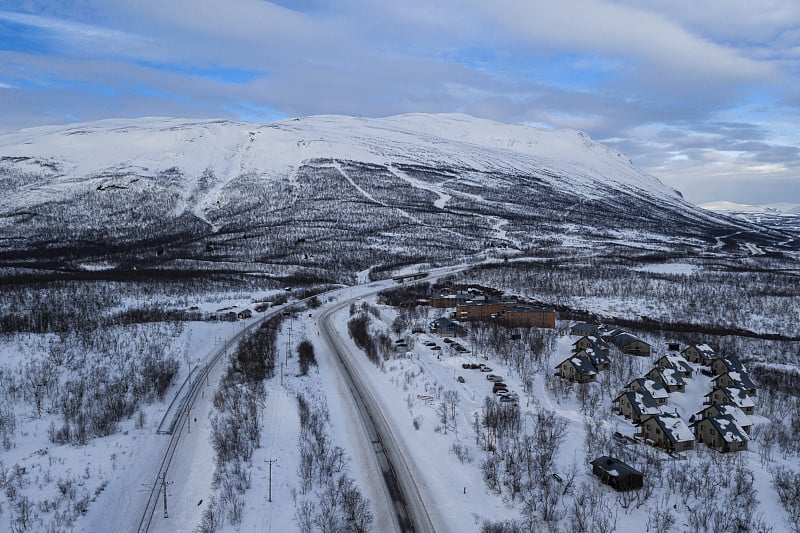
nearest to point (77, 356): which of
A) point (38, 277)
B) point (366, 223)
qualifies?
point (38, 277)

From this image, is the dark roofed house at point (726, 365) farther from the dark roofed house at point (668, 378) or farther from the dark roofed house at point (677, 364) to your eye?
the dark roofed house at point (668, 378)

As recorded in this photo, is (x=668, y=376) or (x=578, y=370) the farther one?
(x=578, y=370)

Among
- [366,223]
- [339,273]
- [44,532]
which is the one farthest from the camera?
[366,223]

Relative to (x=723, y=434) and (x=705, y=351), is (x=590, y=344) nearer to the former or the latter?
(x=705, y=351)

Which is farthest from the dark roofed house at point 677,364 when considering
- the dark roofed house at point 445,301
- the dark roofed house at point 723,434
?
the dark roofed house at point 445,301

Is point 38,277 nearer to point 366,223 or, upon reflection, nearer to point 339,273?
point 339,273

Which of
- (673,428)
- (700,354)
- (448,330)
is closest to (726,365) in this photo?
(700,354)
